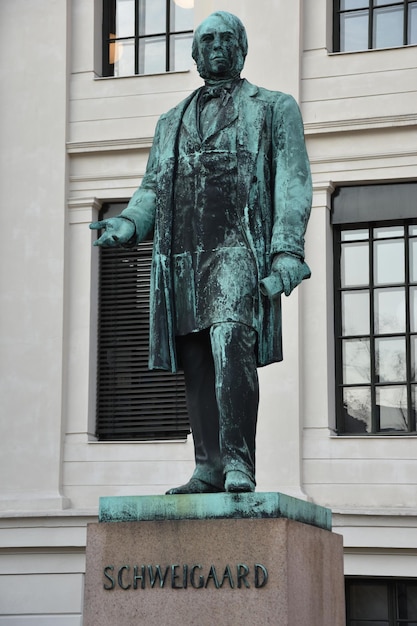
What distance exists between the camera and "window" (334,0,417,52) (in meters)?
22.2

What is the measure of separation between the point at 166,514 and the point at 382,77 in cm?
1405

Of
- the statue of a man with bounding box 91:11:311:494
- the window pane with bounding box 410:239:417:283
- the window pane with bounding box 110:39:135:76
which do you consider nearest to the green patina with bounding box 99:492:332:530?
the statue of a man with bounding box 91:11:311:494

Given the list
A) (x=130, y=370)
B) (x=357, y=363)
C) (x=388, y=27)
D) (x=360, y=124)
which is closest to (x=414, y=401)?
(x=357, y=363)

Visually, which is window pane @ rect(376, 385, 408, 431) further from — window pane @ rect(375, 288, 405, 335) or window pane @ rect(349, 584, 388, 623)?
window pane @ rect(349, 584, 388, 623)

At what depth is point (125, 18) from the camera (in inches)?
925

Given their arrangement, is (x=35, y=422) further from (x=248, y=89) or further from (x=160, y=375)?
(x=248, y=89)

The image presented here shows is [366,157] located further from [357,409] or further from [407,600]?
[407,600]

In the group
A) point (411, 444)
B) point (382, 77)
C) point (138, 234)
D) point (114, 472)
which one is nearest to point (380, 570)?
point (411, 444)

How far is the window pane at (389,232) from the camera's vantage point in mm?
21703

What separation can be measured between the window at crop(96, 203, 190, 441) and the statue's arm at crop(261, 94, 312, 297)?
1257 centimetres

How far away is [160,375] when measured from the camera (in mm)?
22047

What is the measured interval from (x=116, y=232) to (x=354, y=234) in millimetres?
12851

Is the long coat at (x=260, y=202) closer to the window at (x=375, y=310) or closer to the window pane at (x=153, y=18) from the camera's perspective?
the window at (x=375, y=310)

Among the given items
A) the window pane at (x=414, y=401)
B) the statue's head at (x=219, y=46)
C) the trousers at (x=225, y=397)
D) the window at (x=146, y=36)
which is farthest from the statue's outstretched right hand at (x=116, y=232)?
the window at (x=146, y=36)
